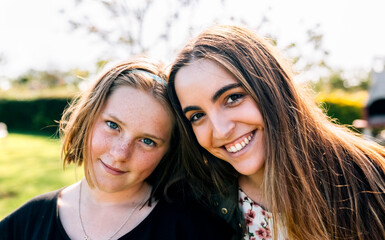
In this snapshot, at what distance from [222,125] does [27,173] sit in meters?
7.27

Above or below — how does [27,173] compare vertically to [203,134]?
below

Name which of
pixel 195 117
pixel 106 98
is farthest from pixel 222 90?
pixel 106 98

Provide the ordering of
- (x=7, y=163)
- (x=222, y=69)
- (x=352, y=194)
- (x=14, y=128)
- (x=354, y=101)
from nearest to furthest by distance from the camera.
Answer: (x=222, y=69) < (x=352, y=194) < (x=7, y=163) < (x=354, y=101) < (x=14, y=128)

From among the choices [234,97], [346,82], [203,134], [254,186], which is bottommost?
[346,82]

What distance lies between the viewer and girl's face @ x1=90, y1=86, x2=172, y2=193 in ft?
6.32

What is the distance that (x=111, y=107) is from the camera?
1998 mm

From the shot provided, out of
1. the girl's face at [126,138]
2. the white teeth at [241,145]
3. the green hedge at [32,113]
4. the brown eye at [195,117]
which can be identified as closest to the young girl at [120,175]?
the girl's face at [126,138]

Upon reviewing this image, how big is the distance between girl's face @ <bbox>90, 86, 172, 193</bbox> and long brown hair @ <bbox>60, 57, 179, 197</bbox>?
0.04 meters

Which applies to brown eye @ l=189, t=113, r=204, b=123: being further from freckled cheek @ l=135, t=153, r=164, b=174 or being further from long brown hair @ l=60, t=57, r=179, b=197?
freckled cheek @ l=135, t=153, r=164, b=174

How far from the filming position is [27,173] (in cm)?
756

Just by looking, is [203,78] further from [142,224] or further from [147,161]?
[142,224]

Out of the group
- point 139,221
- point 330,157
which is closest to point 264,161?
point 330,157

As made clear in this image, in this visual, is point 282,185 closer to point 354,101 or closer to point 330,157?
point 330,157

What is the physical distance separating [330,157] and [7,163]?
9246 millimetres
